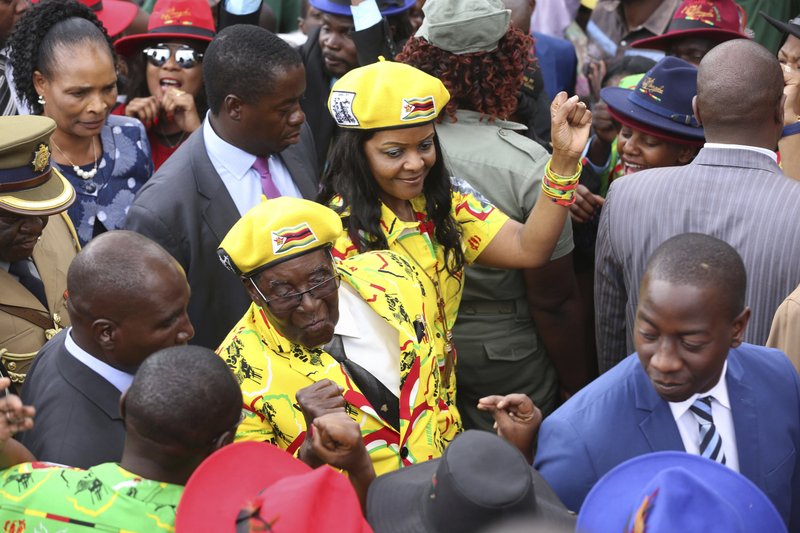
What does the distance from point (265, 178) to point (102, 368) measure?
1.54 m

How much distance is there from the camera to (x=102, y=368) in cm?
292

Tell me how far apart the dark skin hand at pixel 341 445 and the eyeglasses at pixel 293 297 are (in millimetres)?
459

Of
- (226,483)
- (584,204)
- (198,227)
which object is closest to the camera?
(226,483)

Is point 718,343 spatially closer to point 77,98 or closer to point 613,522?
point 613,522

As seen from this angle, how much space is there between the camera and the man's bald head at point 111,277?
2891 millimetres

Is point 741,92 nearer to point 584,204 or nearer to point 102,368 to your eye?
point 584,204

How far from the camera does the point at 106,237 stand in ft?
9.91

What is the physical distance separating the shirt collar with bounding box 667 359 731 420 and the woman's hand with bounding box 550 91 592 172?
1.17 metres

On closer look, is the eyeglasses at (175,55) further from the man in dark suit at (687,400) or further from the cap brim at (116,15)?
the man in dark suit at (687,400)

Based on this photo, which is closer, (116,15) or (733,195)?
(733,195)

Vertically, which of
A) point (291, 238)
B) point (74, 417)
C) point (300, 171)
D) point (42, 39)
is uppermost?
point (291, 238)

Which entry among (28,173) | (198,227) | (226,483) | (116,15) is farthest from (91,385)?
(116,15)

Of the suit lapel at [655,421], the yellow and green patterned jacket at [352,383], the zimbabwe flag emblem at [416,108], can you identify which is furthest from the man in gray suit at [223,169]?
the suit lapel at [655,421]

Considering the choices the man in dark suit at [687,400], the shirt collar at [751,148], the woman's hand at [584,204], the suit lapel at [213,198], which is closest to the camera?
the man in dark suit at [687,400]
